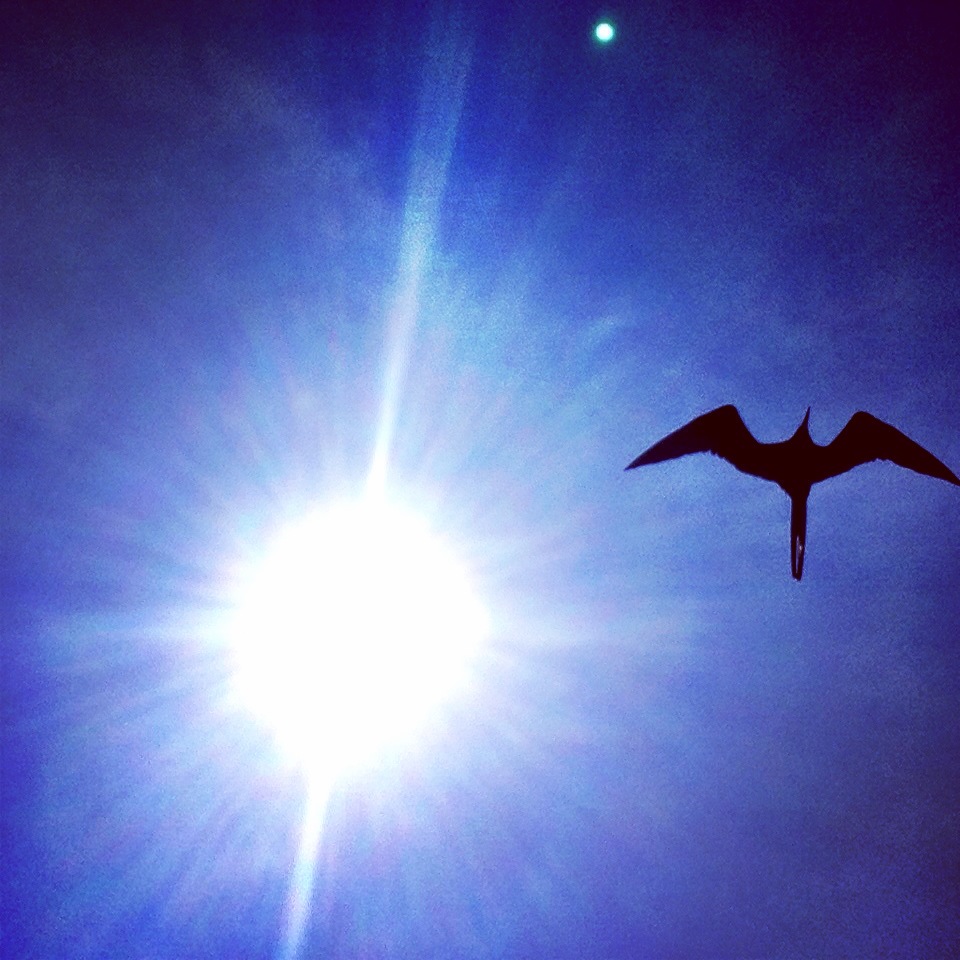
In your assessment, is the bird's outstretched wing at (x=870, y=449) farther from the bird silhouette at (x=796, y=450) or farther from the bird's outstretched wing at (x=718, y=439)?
the bird's outstretched wing at (x=718, y=439)

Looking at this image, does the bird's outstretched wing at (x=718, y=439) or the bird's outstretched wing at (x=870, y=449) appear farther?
the bird's outstretched wing at (x=718, y=439)

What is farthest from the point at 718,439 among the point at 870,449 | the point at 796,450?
the point at 870,449

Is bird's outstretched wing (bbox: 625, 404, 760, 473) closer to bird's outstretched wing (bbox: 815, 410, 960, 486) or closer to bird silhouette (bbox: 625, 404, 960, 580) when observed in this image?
bird silhouette (bbox: 625, 404, 960, 580)

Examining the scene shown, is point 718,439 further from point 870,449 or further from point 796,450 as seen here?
point 870,449

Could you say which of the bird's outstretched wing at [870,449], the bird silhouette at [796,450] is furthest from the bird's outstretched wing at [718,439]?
the bird's outstretched wing at [870,449]

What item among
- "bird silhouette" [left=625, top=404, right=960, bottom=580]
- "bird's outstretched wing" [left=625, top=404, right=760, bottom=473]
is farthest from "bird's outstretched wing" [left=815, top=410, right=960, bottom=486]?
"bird's outstretched wing" [left=625, top=404, right=760, bottom=473]

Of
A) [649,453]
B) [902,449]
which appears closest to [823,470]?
[902,449]

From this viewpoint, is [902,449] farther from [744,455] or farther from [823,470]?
[744,455]
